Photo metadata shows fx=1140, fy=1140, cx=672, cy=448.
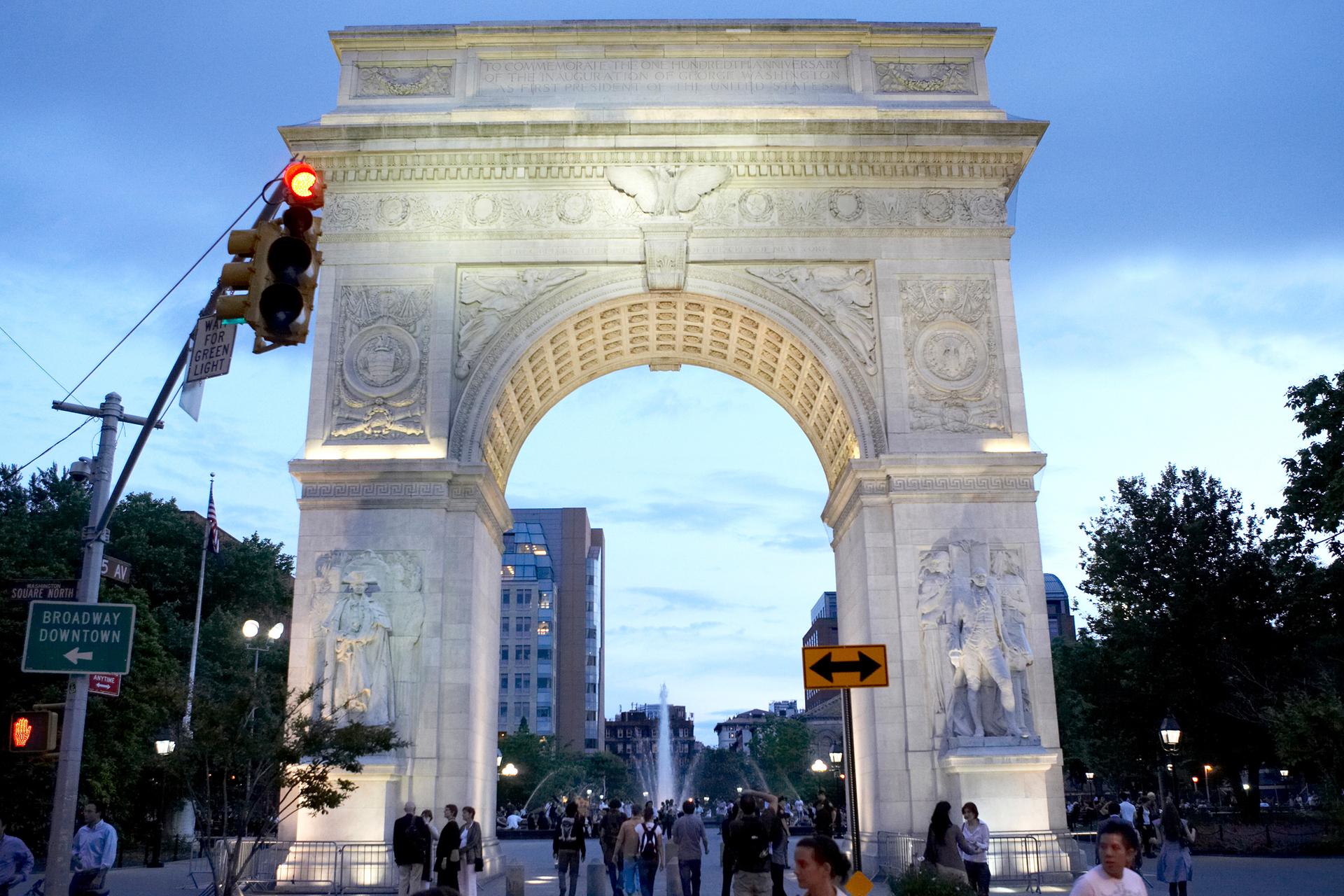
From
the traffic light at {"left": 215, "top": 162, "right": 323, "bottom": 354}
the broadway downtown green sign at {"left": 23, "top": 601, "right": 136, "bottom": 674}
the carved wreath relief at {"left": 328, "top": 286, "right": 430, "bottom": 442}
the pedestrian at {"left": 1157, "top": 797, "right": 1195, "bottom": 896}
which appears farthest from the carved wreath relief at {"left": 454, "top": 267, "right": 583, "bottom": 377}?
the traffic light at {"left": 215, "top": 162, "right": 323, "bottom": 354}

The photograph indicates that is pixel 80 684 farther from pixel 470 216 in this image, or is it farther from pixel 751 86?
pixel 751 86

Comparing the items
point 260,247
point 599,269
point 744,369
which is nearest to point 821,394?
point 744,369

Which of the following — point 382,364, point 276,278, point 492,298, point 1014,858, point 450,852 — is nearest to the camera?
point 276,278

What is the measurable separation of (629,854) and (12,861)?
34.0 feet

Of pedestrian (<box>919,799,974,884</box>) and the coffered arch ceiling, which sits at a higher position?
the coffered arch ceiling

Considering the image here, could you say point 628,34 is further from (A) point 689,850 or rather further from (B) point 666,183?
(A) point 689,850

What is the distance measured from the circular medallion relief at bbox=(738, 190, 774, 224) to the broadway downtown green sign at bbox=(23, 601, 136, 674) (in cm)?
1814

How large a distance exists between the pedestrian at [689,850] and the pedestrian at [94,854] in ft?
28.3

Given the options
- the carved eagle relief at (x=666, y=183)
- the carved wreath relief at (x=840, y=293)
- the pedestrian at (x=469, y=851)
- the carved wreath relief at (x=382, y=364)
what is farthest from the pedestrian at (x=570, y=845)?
the carved eagle relief at (x=666, y=183)

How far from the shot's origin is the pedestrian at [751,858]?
40.9ft

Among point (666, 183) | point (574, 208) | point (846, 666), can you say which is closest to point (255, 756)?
point (846, 666)

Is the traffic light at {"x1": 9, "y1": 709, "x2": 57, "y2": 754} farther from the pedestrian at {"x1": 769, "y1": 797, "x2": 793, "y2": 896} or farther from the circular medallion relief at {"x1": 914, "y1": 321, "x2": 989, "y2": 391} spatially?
the circular medallion relief at {"x1": 914, "y1": 321, "x2": 989, "y2": 391}

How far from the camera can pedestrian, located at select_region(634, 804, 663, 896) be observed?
820 inches

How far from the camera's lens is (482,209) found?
88.5ft
